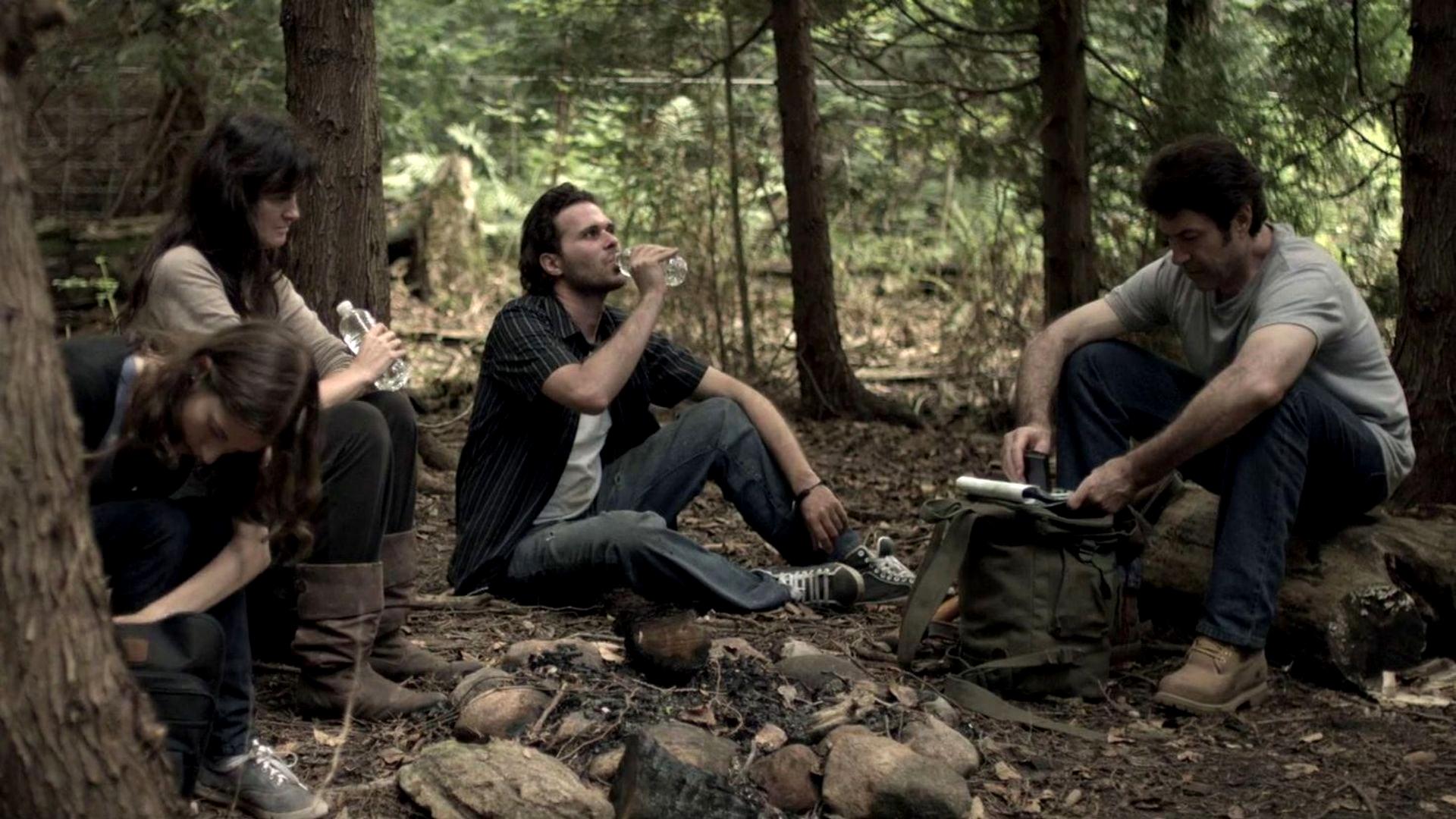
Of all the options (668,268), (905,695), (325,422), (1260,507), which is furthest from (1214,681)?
(325,422)

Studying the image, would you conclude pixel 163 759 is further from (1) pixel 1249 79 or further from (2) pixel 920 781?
(1) pixel 1249 79

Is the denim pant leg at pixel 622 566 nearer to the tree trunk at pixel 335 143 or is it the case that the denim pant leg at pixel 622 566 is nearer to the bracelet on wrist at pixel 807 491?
the bracelet on wrist at pixel 807 491

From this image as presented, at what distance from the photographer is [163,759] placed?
7.29ft

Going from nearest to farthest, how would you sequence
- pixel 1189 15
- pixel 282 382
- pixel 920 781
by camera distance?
pixel 282 382
pixel 920 781
pixel 1189 15

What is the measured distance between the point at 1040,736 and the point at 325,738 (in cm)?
174

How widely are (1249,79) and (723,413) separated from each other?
3.36m

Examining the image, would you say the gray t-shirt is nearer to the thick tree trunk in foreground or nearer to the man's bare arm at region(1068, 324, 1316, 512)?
the man's bare arm at region(1068, 324, 1316, 512)

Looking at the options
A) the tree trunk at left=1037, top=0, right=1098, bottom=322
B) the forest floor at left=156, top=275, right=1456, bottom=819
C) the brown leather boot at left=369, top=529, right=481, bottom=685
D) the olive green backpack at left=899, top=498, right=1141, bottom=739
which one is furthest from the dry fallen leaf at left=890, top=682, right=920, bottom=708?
the tree trunk at left=1037, top=0, right=1098, bottom=322

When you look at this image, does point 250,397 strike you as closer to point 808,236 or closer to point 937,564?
point 937,564

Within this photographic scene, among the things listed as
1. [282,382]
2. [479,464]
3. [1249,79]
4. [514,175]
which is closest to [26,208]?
[282,382]

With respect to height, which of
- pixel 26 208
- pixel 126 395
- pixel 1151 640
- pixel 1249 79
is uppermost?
pixel 1249 79

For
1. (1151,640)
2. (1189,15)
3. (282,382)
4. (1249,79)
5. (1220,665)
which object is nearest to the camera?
(282,382)

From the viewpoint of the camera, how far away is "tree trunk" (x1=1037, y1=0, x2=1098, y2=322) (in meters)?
7.36

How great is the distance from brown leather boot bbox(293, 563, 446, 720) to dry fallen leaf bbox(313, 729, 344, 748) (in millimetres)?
76
